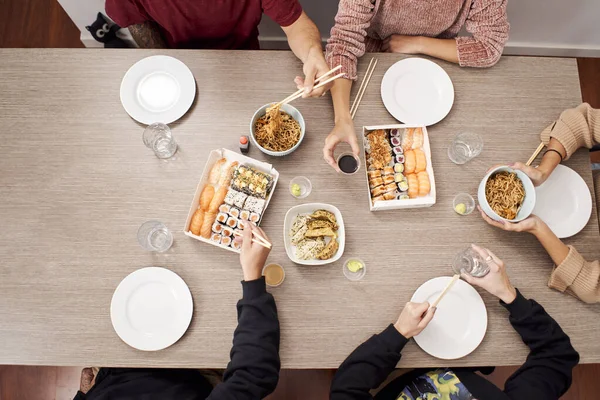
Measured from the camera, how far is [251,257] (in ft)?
4.29

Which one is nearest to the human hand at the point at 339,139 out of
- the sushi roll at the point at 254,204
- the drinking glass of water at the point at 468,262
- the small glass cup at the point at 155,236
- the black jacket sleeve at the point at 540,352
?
the sushi roll at the point at 254,204

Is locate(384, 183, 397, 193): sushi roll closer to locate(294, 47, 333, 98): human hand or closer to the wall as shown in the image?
locate(294, 47, 333, 98): human hand

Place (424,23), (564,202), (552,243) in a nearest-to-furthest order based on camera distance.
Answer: (552,243) → (564,202) → (424,23)

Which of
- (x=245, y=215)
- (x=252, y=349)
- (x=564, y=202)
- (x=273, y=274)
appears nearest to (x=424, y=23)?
(x=564, y=202)

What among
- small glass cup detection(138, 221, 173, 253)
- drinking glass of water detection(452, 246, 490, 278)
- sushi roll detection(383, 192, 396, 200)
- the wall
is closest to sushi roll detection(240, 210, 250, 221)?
small glass cup detection(138, 221, 173, 253)

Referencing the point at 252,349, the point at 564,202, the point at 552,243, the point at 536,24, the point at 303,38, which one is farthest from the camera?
the point at 536,24

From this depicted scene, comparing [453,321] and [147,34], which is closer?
[453,321]

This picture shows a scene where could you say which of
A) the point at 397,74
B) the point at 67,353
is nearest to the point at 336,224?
the point at 397,74

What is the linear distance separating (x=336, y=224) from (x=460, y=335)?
1.80ft

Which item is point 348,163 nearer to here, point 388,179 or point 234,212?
point 388,179

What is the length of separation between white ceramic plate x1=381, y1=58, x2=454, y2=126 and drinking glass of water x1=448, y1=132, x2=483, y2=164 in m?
0.11

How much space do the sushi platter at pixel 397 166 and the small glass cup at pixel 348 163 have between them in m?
0.04

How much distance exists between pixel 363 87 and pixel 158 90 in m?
0.77

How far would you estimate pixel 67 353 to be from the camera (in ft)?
4.33
